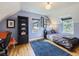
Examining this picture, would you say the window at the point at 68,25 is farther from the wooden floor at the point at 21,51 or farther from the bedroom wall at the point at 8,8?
the bedroom wall at the point at 8,8

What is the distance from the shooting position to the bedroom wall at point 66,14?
1929 millimetres

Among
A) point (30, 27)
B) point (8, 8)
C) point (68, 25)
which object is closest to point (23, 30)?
point (30, 27)

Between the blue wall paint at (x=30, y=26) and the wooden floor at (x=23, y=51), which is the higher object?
the blue wall paint at (x=30, y=26)

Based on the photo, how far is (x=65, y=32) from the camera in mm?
2010

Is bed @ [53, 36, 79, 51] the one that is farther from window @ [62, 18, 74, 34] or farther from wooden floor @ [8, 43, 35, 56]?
wooden floor @ [8, 43, 35, 56]

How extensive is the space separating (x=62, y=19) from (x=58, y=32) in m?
0.25

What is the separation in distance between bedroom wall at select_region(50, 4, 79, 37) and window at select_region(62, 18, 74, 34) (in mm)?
53

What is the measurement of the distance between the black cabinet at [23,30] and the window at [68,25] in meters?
0.69

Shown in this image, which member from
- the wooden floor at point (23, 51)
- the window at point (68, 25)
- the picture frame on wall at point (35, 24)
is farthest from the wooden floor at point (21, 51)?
the window at point (68, 25)

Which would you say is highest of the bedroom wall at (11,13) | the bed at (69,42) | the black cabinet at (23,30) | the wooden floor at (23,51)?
the bedroom wall at (11,13)

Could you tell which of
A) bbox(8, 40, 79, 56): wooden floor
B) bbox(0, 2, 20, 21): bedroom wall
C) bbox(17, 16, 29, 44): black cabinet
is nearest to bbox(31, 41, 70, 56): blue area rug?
bbox(8, 40, 79, 56): wooden floor

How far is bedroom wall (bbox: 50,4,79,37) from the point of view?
193 cm

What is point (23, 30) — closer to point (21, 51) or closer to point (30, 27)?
point (30, 27)

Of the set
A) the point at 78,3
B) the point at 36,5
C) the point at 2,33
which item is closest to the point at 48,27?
the point at 36,5
